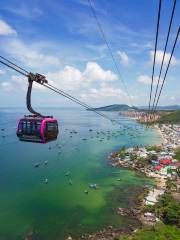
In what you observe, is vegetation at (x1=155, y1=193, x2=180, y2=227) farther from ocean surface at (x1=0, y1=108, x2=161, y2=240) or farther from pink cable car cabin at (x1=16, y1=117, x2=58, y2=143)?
pink cable car cabin at (x1=16, y1=117, x2=58, y2=143)

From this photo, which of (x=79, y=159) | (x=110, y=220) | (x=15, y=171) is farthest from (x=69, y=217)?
(x=79, y=159)

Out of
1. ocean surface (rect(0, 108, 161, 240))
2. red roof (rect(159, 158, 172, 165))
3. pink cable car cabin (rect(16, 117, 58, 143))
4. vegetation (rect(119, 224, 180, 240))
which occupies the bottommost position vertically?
ocean surface (rect(0, 108, 161, 240))

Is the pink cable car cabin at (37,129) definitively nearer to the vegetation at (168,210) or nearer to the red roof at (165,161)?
the vegetation at (168,210)

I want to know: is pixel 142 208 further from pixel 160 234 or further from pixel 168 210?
pixel 160 234

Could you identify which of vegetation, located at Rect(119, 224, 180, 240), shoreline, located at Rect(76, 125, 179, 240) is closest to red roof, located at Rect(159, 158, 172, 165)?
shoreline, located at Rect(76, 125, 179, 240)

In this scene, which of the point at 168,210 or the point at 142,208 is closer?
the point at 168,210

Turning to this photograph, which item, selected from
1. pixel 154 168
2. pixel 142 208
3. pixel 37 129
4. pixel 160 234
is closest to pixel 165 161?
pixel 154 168

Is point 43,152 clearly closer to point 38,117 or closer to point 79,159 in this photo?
point 79,159

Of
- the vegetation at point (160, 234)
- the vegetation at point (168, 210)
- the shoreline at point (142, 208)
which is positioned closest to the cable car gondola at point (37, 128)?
the vegetation at point (160, 234)
